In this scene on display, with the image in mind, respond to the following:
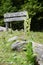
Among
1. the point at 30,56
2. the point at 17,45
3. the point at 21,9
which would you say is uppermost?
the point at 30,56

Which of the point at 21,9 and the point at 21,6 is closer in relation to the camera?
the point at 21,9

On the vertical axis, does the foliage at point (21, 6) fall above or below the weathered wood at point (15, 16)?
below

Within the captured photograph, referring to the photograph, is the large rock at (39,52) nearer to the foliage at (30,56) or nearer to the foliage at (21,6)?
the foliage at (30,56)

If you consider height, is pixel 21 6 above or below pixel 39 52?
below

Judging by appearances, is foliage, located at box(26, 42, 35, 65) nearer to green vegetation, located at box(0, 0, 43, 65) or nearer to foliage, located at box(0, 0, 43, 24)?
green vegetation, located at box(0, 0, 43, 65)

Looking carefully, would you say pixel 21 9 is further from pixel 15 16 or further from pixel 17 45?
pixel 17 45

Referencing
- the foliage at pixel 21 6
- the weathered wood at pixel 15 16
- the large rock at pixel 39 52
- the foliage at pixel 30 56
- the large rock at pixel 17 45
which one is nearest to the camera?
the large rock at pixel 39 52

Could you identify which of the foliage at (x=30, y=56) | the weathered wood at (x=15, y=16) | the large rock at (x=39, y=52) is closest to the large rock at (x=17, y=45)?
the foliage at (x=30, y=56)

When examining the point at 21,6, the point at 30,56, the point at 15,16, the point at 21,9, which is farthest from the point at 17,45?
the point at 21,6

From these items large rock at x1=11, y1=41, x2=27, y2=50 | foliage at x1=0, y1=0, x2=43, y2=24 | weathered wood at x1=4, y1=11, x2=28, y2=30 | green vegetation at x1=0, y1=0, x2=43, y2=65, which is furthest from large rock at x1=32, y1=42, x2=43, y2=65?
foliage at x1=0, y1=0, x2=43, y2=24

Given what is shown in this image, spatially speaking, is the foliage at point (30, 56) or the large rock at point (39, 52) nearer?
the large rock at point (39, 52)

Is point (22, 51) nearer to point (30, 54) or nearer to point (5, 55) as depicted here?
point (5, 55)

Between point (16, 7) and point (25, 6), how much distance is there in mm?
996

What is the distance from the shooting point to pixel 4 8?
14180 millimetres
